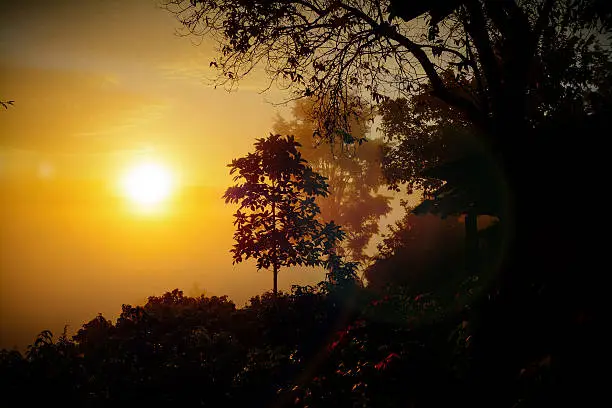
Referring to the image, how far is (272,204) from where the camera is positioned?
14180mm

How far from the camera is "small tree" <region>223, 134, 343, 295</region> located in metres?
13.7

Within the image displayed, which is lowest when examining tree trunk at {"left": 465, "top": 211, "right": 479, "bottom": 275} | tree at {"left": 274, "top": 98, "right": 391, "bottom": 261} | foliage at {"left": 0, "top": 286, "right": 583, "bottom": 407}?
foliage at {"left": 0, "top": 286, "right": 583, "bottom": 407}

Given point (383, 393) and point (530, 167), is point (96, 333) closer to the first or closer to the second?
point (383, 393)

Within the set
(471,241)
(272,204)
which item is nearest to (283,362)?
(272,204)

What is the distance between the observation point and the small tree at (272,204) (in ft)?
45.0

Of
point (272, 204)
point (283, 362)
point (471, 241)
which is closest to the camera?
point (283, 362)

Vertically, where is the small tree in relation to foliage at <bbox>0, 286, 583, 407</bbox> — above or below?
above

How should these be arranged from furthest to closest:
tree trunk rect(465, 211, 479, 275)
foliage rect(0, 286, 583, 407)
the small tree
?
the small tree < tree trunk rect(465, 211, 479, 275) < foliage rect(0, 286, 583, 407)

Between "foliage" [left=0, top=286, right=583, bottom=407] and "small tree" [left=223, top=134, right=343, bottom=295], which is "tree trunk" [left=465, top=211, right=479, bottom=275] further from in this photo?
"small tree" [left=223, top=134, right=343, bottom=295]

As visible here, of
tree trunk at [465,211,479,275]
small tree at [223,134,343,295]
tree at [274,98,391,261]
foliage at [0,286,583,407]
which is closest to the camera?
foliage at [0,286,583,407]

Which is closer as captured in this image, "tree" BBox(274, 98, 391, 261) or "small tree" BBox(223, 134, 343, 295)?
"small tree" BBox(223, 134, 343, 295)

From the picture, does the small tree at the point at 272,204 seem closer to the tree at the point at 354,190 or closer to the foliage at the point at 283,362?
the foliage at the point at 283,362

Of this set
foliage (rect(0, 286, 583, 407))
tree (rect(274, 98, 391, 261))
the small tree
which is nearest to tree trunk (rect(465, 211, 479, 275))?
foliage (rect(0, 286, 583, 407))

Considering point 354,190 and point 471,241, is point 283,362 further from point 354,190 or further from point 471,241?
point 354,190
